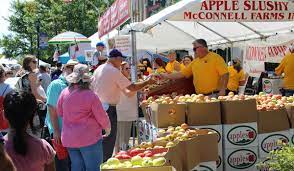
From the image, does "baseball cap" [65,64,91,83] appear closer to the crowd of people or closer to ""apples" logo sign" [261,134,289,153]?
the crowd of people

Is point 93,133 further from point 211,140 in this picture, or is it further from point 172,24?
point 172,24

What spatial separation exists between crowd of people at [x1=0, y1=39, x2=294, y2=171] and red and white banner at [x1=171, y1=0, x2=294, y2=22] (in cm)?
172

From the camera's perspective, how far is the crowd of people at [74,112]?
12.1 ft

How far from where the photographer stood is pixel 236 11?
10.4 metres

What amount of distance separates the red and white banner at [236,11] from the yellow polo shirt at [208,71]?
1.89 m

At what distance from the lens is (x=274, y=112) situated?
736 centimetres

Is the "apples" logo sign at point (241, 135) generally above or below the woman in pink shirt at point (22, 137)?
below

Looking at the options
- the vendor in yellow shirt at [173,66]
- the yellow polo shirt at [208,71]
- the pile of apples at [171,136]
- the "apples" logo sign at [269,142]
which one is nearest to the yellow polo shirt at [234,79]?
the vendor in yellow shirt at [173,66]

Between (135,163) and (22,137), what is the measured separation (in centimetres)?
130

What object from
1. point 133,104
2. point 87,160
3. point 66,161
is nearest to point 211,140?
point 87,160

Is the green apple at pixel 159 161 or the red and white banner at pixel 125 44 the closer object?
the green apple at pixel 159 161

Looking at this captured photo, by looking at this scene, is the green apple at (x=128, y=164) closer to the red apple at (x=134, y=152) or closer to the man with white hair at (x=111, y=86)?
the red apple at (x=134, y=152)

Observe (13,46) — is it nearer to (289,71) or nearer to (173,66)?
(173,66)

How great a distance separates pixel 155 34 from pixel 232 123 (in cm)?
981
